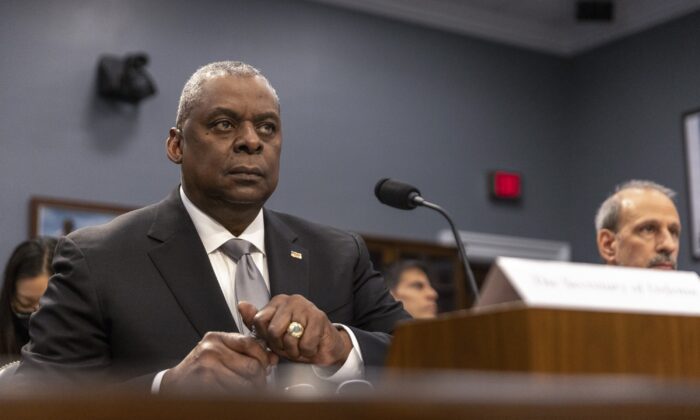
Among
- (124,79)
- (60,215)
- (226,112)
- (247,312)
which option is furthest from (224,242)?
(124,79)

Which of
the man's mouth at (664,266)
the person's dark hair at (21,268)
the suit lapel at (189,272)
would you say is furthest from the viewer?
the man's mouth at (664,266)

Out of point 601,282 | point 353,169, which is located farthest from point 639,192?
point 353,169

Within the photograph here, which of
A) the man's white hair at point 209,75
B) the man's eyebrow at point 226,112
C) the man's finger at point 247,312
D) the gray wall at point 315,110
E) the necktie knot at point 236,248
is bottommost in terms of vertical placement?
the man's finger at point 247,312

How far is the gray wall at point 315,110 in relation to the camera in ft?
18.2

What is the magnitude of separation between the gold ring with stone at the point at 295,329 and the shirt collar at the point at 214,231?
0.54 meters

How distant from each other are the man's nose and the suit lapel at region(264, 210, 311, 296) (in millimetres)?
194

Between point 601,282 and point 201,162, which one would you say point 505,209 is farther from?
point 601,282

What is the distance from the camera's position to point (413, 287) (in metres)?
4.70

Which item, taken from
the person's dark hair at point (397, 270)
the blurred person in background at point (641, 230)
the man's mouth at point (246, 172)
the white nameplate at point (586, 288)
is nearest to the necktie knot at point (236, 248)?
the man's mouth at point (246, 172)

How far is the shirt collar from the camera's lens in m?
2.21

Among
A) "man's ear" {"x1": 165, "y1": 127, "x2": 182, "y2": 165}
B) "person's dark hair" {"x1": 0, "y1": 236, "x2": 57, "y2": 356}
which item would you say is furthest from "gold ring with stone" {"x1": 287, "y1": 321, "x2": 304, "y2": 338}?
"person's dark hair" {"x1": 0, "y1": 236, "x2": 57, "y2": 356}

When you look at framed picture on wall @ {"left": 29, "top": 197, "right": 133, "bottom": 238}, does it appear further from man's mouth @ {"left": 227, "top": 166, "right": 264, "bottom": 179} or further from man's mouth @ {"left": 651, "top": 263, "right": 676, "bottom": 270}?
man's mouth @ {"left": 227, "top": 166, "right": 264, "bottom": 179}

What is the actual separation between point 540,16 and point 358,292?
18.2 ft

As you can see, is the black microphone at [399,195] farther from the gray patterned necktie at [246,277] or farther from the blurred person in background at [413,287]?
the blurred person in background at [413,287]
